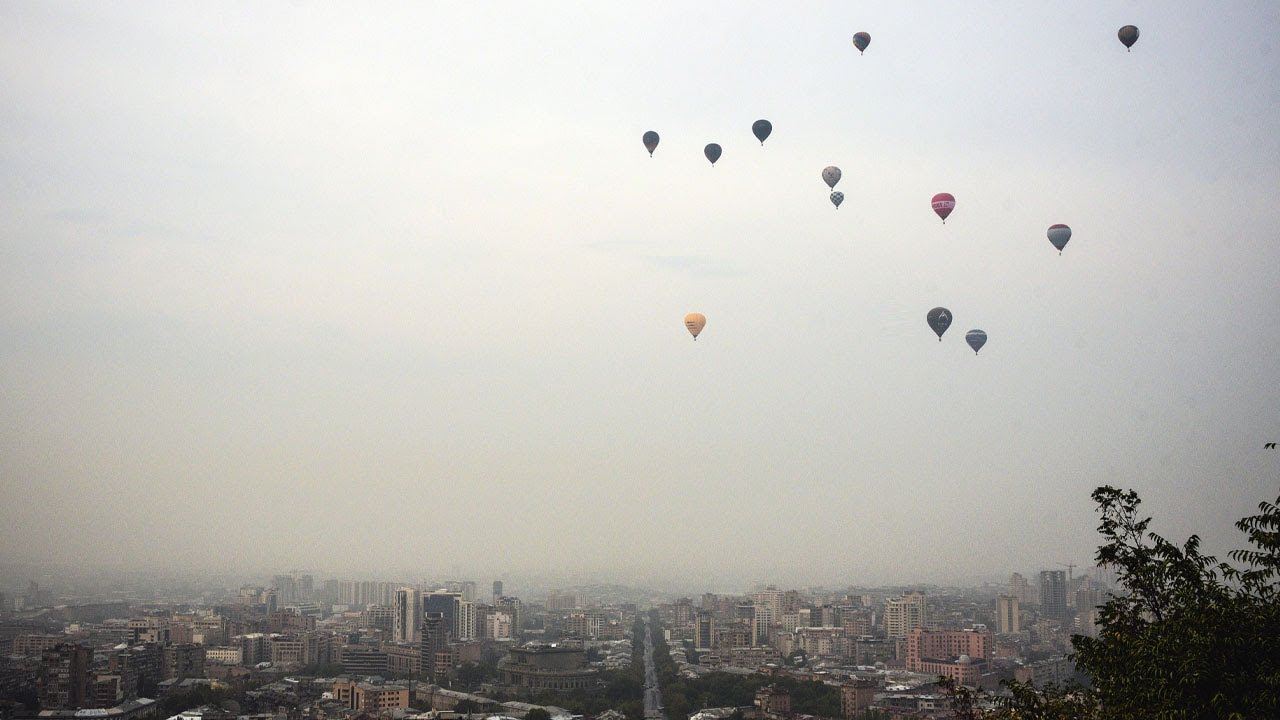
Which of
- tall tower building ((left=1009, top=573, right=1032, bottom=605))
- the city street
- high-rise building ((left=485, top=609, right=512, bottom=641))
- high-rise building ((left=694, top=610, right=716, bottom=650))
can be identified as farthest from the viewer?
high-rise building ((left=485, top=609, right=512, bottom=641))

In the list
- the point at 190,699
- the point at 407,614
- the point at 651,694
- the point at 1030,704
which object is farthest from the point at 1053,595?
the point at 1030,704

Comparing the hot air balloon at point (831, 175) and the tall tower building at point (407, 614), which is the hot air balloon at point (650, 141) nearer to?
the hot air balloon at point (831, 175)

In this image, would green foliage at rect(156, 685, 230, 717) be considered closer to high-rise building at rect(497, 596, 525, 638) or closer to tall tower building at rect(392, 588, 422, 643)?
tall tower building at rect(392, 588, 422, 643)

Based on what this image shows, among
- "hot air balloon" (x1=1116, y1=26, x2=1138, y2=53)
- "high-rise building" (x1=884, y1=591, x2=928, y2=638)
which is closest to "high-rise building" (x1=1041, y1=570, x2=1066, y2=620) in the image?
"high-rise building" (x1=884, y1=591, x2=928, y2=638)

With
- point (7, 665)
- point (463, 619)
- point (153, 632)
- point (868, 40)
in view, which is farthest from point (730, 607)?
point (868, 40)

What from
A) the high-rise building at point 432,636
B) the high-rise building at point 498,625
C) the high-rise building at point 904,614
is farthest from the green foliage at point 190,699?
the high-rise building at point 904,614

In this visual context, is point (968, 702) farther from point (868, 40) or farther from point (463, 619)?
point (463, 619)

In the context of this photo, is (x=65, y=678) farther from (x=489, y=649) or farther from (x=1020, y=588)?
(x=1020, y=588)
